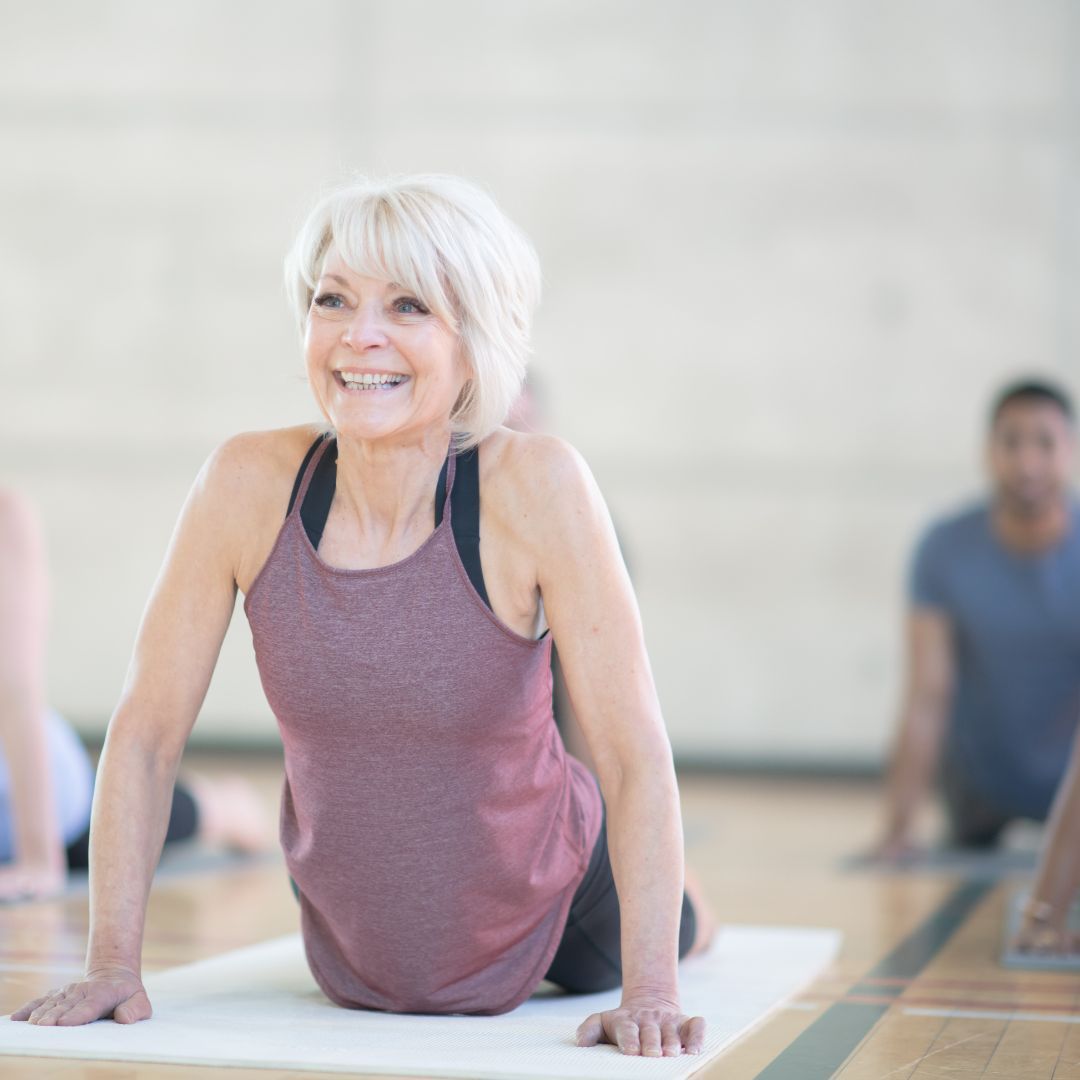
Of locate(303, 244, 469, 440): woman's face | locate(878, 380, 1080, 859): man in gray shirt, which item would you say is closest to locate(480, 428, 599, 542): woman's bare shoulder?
locate(303, 244, 469, 440): woman's face

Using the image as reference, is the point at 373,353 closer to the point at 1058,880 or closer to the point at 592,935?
the point at 592,935

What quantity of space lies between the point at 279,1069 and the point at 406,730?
1.33ft

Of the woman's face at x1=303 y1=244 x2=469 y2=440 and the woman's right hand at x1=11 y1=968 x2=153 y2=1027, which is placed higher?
the woman's face at x1=303 y1=244 x2=469 y2=440

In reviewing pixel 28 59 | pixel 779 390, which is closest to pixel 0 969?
pixel 779 390

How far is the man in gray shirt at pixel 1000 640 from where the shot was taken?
176 inches

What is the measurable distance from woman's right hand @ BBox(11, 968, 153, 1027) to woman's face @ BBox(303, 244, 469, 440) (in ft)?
2.24

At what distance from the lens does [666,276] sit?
21.7ft

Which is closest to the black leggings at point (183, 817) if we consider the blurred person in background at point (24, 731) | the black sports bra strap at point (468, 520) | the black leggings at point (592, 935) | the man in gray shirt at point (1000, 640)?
the blurred person in background at point (24, 731)

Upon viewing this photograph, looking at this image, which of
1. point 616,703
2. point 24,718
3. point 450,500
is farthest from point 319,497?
point 24,718

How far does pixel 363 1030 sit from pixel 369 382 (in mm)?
754

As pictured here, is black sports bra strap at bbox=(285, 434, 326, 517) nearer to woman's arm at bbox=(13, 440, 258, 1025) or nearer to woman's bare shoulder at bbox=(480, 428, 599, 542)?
woman's arm at bbox=(13, 440, 258, 1025)

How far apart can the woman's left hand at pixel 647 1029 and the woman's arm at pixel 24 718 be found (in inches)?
65.7

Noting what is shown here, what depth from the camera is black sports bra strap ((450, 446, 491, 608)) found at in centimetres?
211

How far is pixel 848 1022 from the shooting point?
91.9 inches
